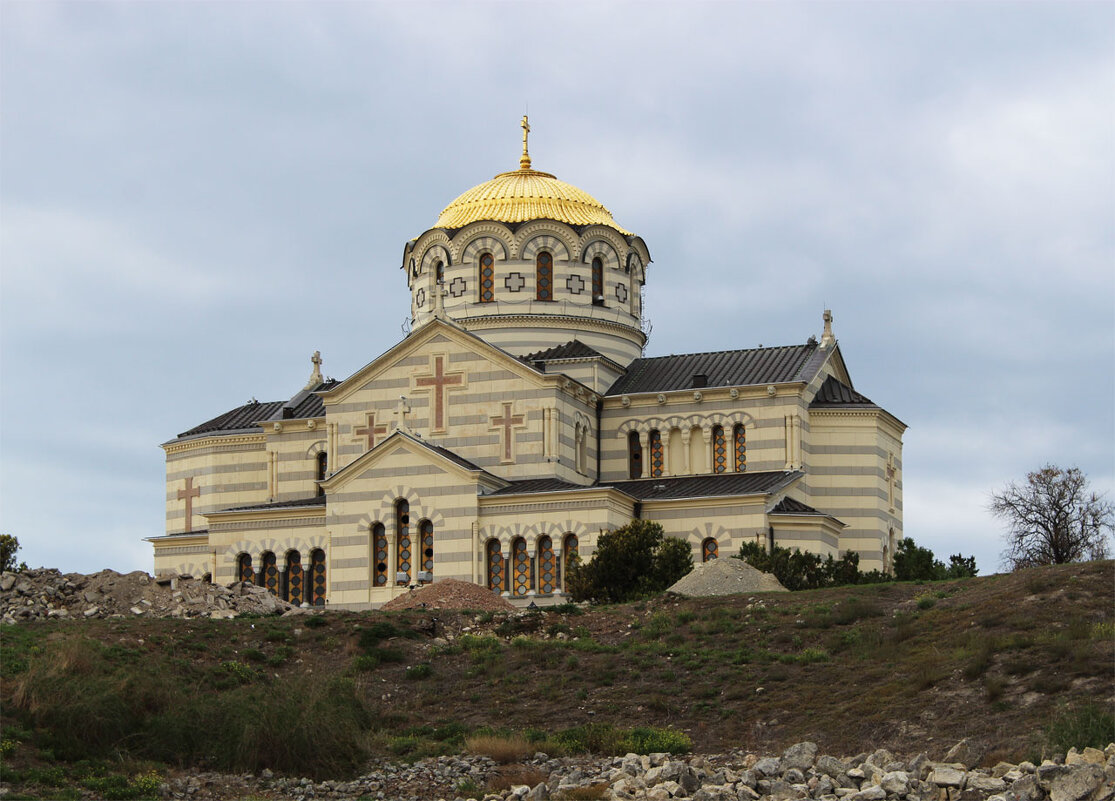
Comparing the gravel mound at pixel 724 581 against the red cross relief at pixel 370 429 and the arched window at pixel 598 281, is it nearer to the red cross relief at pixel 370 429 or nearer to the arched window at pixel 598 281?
the red cross relief at pixel 370 429

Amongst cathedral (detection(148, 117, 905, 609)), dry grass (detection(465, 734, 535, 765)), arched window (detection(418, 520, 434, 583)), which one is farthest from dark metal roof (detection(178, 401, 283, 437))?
dry grass (detection(465, 734, 535, 765))

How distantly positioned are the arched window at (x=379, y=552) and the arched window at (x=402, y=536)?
0.52 meters

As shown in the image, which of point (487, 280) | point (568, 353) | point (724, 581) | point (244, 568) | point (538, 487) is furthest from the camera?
point (487, 280)

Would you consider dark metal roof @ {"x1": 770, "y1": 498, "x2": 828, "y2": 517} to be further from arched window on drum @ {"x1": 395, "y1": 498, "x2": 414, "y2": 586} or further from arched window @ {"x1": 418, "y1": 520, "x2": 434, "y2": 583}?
arched window on drum @ {"x1": 395, "y1": 498, "x2": 414, "y2": 586}

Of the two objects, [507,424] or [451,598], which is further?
[507,424]

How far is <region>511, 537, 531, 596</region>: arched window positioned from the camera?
180 ft

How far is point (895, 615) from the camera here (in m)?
40.3

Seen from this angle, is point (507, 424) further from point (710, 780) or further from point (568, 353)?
point (710, 780)

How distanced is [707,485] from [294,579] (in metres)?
14.0

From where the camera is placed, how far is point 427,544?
184ft

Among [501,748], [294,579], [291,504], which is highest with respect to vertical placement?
[291,504]

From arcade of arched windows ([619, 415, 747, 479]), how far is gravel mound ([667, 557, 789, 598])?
451 inches

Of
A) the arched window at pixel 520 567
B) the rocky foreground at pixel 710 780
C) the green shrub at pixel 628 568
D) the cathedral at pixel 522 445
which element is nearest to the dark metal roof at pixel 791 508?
the cathedral at pixel 522 445

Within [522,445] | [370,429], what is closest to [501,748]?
[522,445]
